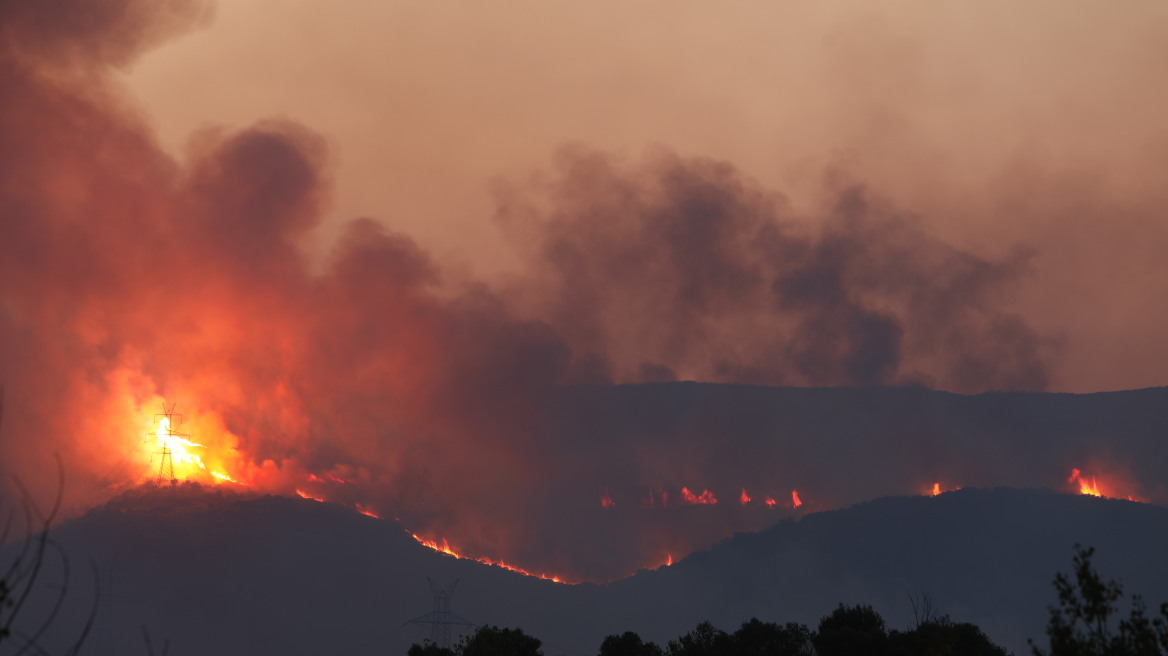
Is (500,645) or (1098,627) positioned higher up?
(500,645)

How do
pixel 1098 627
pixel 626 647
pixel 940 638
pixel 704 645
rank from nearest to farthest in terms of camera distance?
pixel 1098 627 → pixel 940 638 → pixel 626 647 → pixel 704 645

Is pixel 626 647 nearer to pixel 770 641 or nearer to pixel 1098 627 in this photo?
pixel 770 641

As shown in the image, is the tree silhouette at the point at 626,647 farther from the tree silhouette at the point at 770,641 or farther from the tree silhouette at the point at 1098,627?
the tree silhouette at the point at 1098,627

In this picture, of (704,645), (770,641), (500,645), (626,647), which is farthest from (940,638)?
(500,645)

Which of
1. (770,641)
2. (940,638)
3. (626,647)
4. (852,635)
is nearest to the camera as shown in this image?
(940,638)

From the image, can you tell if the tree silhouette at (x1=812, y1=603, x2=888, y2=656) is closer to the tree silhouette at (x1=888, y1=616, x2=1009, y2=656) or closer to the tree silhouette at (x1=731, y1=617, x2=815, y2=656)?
the tree silhouette at (x1=888, y1=616, x2=1009, y2=656)

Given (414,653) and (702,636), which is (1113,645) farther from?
(702,636)

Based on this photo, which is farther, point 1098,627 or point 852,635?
point 852,635

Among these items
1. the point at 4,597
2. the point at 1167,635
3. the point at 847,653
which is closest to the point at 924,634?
the point at 847,653

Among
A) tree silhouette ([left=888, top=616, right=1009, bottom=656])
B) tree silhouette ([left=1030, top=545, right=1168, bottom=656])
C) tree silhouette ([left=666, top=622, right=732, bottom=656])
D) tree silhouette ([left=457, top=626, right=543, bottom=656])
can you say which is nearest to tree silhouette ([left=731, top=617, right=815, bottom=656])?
tree silhouette ([left=666, top=622, right=732, bottom=656])

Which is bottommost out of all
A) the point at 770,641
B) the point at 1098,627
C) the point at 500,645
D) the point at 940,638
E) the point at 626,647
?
the point at 1098,627

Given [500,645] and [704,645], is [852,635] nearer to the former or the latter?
[704,645]

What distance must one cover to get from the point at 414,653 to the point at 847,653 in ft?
116

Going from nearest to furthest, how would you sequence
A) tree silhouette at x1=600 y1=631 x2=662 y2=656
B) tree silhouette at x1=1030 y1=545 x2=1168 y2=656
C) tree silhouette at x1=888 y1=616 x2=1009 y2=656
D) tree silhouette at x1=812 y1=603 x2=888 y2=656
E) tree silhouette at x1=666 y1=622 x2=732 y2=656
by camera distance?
1. tree silhouette at x1=1030 y1=545 x2=1168 y2=656
2. tree silhouette at x1=888 y1=616 x2=1009 y2=656
3. tree silhouette at x1=812 y1=603 x2=888 y2=656
4. tree silhouette at x1=600 y1=631 x2=662 y2=656
5. tree silhouette at x1=666 y1=622 x2=732 y2=656
